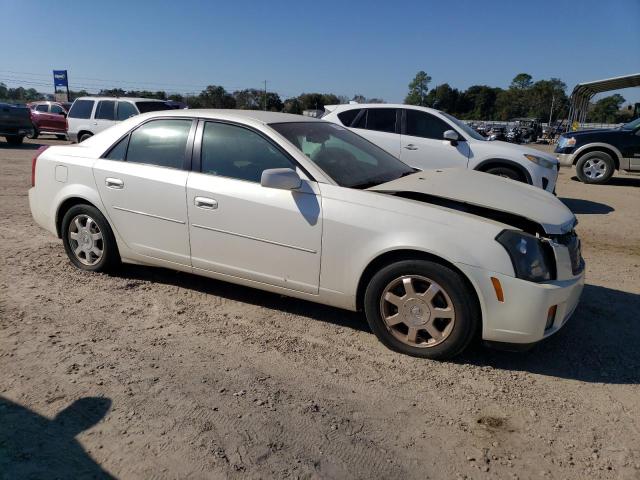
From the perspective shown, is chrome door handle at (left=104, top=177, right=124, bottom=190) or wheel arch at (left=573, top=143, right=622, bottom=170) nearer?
chrome door handle at (left=104, top=177, right=124, bottom=190)

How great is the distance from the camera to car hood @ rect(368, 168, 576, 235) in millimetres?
3434

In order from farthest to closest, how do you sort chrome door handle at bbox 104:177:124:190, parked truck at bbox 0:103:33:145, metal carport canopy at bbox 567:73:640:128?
metal carport canopy at bbox 567:73:640:128
parked truck at bbox 0:103:33:145
chrome door handle at bbox 104:177:124:190

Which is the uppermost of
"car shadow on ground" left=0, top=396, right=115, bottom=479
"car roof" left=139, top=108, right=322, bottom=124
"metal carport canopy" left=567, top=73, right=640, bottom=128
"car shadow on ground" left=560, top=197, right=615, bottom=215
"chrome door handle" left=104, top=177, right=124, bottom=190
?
"metal carport canopy" left=567, top=73, right=640, bottom=128

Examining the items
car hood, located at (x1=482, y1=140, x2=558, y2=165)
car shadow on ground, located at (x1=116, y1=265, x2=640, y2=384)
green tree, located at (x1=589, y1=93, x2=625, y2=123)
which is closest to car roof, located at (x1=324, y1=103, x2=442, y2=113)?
car hood, located at (x1=482, y1=140, x2=558, y2=165)

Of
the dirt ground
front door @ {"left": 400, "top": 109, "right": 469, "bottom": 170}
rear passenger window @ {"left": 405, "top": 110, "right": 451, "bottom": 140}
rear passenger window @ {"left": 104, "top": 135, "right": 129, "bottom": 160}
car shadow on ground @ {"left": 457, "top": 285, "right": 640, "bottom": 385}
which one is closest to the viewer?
the dirt ground

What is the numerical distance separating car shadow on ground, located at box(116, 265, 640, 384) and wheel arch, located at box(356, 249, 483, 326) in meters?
0.46

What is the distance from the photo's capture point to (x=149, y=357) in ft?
11.0

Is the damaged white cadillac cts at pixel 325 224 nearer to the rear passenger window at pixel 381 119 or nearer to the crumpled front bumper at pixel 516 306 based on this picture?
the crumpled front bumper at pixel 516 306

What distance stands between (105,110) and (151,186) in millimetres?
11310

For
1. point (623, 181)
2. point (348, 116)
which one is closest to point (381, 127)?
point (348, 116)

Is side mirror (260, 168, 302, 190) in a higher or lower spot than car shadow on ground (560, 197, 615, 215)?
higher

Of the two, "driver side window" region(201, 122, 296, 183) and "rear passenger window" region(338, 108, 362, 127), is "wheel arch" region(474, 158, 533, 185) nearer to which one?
"rear passenger window" region(338, 108, 362, 127)

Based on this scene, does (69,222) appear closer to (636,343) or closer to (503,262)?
(503,262)

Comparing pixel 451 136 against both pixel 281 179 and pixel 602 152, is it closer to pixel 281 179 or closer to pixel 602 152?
pixel 281 179
